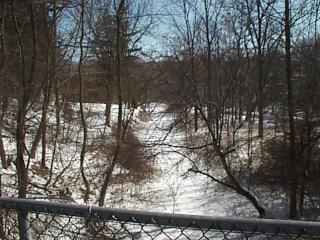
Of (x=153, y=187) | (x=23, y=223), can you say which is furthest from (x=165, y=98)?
(x=23, y=223)

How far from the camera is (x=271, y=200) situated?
1118 cm

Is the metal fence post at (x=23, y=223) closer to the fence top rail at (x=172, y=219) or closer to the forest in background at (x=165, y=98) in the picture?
the fence top rail at (x=172, y=219)

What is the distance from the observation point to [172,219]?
1.62 metres

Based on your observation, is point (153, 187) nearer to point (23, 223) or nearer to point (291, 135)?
point (291, 135)

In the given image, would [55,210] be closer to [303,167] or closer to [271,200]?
[303,167]

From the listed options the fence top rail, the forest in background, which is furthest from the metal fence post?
the forest in background

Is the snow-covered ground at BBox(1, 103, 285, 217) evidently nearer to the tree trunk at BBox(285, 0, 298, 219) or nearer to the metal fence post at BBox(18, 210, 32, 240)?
the tree trunk at BBox(285, 0, 298, 219)

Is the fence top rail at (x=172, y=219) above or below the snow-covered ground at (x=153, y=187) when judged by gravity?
above

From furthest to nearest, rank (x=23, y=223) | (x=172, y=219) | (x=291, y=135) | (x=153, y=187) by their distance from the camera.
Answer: (x=153, y=187) < (x=291, y=135) < (x=23, y=223) < (x=172, y=219)

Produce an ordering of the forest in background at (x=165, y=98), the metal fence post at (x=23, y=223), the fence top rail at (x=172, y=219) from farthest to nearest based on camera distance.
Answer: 1. the forest in background at (x=165, y=98)
2. the metal fence post at (x=23, y=223)
3. the fence top rail at (x=172, y=219)

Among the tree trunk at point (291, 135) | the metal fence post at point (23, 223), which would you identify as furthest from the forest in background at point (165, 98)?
the metal fence post at point (23, 223)

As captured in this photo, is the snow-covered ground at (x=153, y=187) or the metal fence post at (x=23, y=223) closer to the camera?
the metal fence post at (x=23, y=223)

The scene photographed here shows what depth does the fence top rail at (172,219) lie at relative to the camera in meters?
1.50

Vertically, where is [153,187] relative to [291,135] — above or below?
below
